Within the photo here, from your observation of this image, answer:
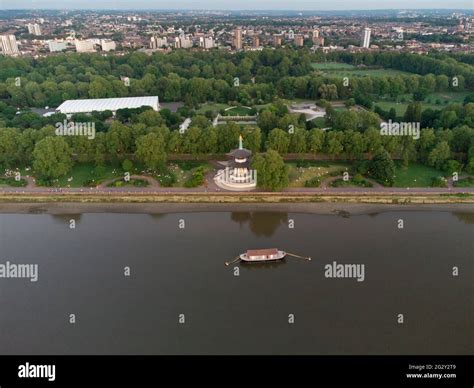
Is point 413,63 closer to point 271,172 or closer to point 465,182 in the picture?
point 465,182

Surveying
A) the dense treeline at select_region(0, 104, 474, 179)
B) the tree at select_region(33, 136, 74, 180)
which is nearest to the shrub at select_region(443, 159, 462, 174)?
the dense treeline at select_region(0, 104, 474, 179)

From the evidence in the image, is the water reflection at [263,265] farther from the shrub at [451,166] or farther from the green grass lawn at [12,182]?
the green grass lawn at [12,182]

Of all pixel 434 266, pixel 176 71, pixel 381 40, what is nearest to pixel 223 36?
pixel 381 40

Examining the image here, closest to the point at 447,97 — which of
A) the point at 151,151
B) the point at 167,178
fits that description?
the point at 167,178

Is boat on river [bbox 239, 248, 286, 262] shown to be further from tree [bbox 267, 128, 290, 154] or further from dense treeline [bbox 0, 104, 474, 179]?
tree [bbox 267, 128, 290, 154]

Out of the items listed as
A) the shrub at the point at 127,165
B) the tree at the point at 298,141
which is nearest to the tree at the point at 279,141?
the tree at the point at 298,141
